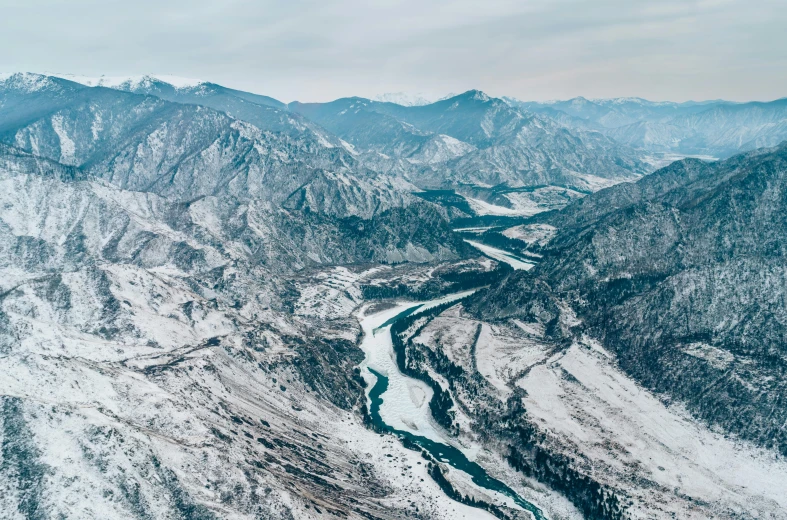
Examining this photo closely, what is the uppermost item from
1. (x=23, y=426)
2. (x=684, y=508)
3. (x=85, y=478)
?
(x=23, y=426)

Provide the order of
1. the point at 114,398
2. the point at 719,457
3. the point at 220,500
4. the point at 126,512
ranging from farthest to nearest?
1. the point at 719,457
2. the point at 114,398
3. the point at 220,500
4. the point at 126,512

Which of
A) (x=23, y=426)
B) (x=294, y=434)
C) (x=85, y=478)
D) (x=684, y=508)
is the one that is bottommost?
(x=684, y=508)

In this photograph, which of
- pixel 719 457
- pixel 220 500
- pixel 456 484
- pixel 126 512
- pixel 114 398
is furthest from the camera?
pixel 719 457

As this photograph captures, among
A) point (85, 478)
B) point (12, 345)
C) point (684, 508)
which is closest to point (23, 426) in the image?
point (85, 478)

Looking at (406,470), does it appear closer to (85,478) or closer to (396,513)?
(396,513)

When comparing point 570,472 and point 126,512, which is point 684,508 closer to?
point 570,472

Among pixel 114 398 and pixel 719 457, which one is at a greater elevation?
pixel 114 398

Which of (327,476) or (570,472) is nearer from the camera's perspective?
(327,476)

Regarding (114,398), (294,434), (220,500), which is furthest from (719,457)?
(114,398)

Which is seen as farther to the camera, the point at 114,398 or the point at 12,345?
the point at 12,345
